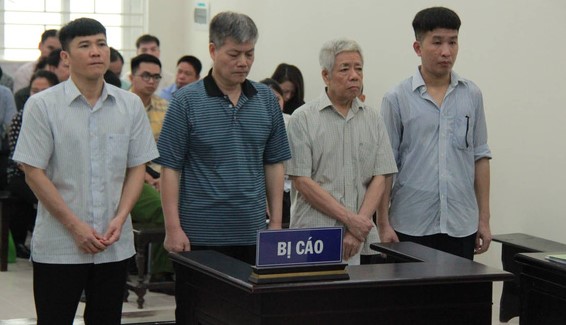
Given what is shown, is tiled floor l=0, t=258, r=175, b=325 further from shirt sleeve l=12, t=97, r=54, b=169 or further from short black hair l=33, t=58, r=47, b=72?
short black hair l=33, t=58, r=47, b=72

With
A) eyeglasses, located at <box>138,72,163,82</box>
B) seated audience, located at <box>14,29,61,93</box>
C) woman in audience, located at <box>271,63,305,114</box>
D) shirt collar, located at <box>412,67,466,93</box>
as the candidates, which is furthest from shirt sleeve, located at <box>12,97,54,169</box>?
seated audience, located at <box>14,29,61,93</box>

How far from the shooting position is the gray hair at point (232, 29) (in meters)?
3.72

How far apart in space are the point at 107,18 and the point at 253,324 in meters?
7.98

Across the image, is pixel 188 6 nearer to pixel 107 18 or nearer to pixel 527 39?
pixel 107 18

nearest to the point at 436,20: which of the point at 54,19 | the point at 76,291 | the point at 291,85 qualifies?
the point at 76,291

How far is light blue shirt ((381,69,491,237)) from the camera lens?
4.15 meters

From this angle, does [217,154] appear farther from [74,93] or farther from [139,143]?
[74,93]

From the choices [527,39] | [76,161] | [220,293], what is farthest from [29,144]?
[527,39]

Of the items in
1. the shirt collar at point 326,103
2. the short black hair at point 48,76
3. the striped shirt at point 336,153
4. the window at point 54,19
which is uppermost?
the window at point 54,19

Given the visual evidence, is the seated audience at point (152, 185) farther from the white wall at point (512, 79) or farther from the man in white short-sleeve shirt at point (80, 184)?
the man in white short-sleeve shirt at point (80, 184)

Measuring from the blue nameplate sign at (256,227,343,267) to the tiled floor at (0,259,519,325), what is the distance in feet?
5.90

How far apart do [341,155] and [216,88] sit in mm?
587

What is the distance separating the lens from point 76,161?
3.61 m

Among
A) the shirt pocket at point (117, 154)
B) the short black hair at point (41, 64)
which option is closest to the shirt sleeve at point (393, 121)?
the shirt pocket at point (117, 154)
